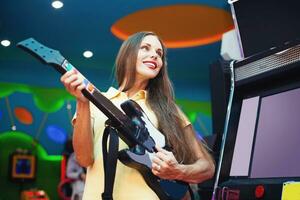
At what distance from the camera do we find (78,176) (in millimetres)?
6148

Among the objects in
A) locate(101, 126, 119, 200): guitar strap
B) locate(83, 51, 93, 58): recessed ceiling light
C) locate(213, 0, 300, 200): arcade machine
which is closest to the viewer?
locate(213, 0, 300, 200): arcade machine

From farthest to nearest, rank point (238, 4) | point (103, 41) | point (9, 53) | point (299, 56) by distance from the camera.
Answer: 1. point (9, 53)
2. point (103, 41)
3. point (238, 4)
4. point (299, 56)

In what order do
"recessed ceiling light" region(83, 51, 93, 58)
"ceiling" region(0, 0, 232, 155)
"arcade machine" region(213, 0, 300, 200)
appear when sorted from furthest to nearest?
"recessed ceiling light" region(83, 51, 93, 58) < "ceiling" region(0, 0, 232, 155) < "arcade machine" region(213, 0, 300, 200)

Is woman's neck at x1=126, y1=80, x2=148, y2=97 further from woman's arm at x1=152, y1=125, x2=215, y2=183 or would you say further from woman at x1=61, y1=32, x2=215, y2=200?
woman's arm at x1=152, y1=125, x2=215, y2=183

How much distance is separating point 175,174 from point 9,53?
223 inches

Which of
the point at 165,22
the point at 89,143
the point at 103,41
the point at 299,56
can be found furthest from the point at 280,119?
the point at 103,41

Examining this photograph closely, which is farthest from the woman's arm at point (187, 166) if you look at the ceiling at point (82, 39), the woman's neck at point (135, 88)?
the ceiling at point (82, 39)

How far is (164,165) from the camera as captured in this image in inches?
48.8

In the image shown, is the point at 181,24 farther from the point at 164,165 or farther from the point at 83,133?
the point at 164,165

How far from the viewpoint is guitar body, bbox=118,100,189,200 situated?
1294mm

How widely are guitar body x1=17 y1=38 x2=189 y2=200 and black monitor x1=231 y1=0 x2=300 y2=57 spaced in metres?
0.42

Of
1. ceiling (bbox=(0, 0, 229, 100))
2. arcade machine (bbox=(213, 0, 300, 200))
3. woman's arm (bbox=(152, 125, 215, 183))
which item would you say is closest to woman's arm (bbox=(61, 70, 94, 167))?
woman's arm (bbox=(152, 125, 215, 183))

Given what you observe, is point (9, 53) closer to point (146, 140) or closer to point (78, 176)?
point (78, 176)

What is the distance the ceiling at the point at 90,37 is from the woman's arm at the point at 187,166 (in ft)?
11.9
